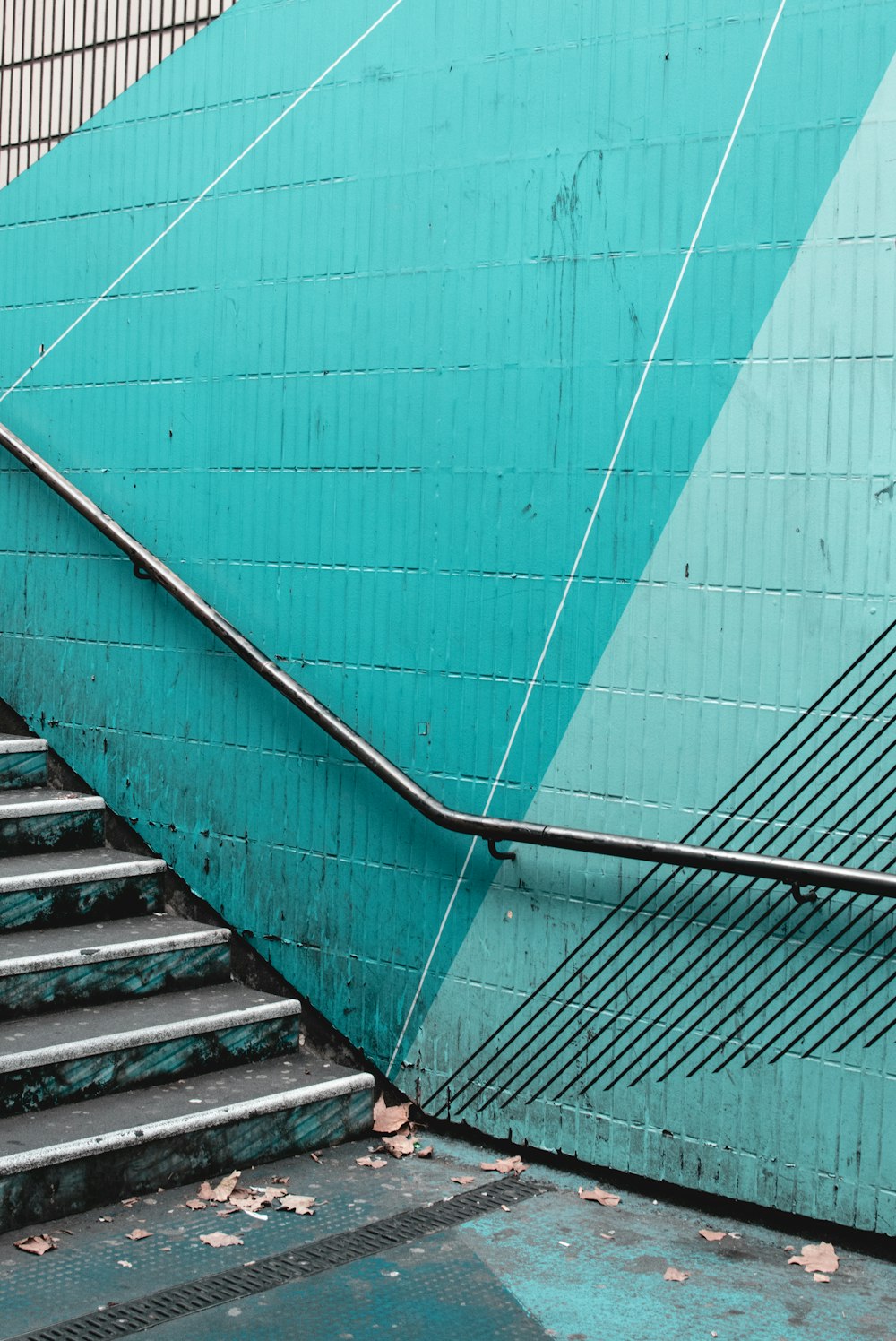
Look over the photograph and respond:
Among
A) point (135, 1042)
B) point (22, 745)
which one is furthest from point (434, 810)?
point (22, 745)

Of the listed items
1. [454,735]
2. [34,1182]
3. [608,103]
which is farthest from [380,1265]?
[608,103]

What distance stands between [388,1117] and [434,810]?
1.04 metres

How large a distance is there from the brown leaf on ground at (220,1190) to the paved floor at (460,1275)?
40 millimetres

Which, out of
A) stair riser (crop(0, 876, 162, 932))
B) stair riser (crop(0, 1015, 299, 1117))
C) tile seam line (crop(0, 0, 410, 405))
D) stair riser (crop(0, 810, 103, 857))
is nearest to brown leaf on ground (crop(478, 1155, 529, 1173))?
stair riser (crop(0, 1015, 299, 1117))

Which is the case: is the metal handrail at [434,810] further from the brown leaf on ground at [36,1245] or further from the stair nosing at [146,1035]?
the brown leaf on ground at [36,1245]

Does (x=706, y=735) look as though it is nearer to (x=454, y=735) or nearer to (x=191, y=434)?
(x=454, y=735)

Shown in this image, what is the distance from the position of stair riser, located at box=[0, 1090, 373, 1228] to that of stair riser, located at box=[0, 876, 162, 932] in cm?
109

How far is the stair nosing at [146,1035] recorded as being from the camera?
14.1ft

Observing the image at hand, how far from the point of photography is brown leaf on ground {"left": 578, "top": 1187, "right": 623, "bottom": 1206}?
169 inches

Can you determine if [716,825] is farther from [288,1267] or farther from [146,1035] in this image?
[146,1035]

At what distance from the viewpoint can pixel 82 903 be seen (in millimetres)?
5180

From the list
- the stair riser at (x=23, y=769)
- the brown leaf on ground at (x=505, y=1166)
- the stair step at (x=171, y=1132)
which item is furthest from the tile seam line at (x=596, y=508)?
the stair riser at (x=23, y=769)

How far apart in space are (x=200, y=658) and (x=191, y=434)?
773mm

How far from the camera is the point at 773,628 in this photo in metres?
4.09
